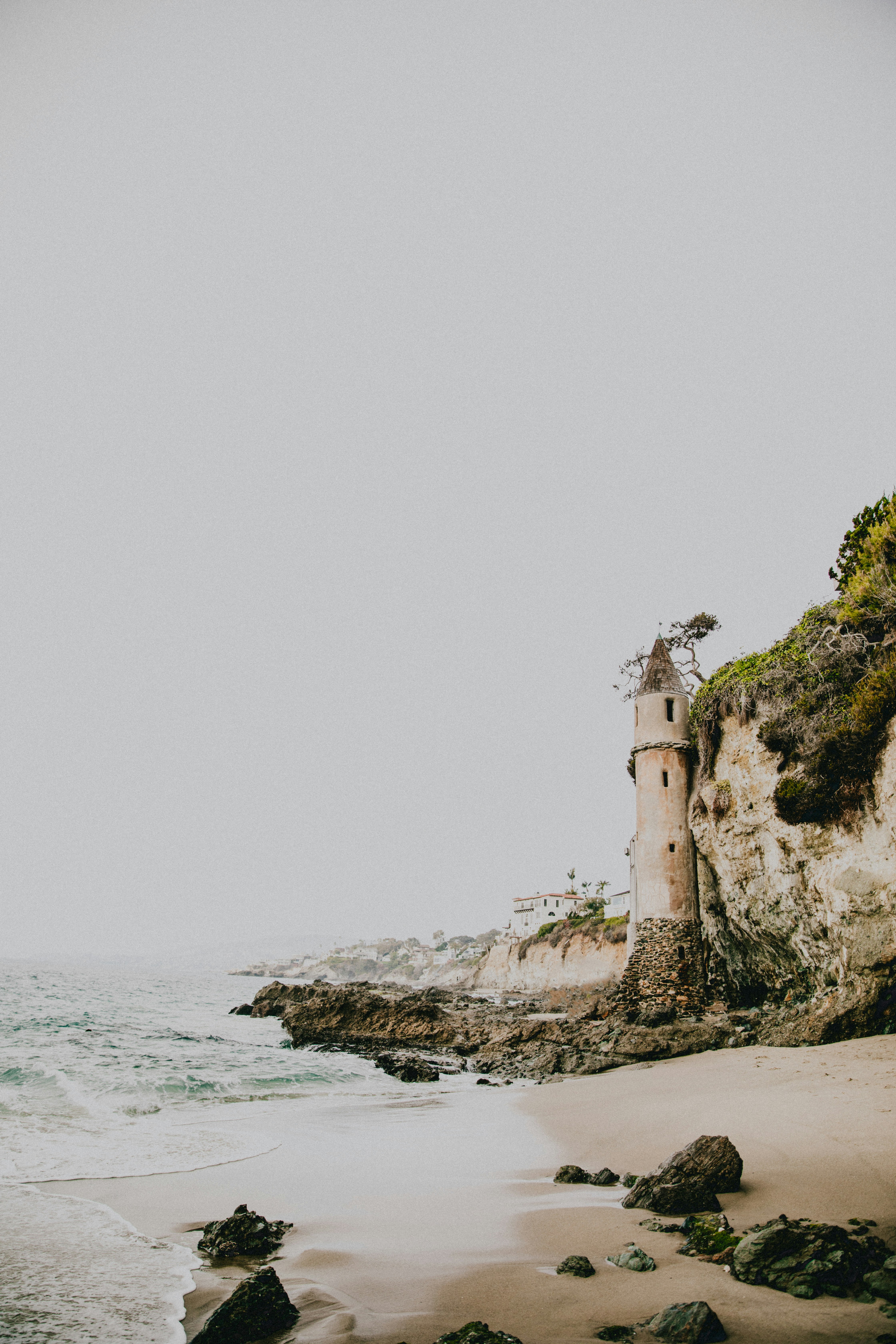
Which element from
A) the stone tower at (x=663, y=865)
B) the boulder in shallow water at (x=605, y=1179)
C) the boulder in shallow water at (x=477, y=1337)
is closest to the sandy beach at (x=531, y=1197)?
the boulder in shallow water at (x=605, y=1179)

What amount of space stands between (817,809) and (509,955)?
52.3m

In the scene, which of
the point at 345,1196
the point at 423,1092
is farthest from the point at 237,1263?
the point at 423,1092

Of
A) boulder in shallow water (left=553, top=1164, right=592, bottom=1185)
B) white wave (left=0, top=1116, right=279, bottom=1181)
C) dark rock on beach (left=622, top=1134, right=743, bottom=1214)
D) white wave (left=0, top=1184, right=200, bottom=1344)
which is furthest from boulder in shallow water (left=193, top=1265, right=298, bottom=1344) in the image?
white wave (left=0, top=1116, right=279, bottom=1181)

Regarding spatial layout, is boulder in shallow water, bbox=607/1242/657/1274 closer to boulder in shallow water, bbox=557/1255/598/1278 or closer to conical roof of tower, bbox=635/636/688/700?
boulder in shallow water, bbox=557/1255/598/1278

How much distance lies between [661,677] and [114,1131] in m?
19.4

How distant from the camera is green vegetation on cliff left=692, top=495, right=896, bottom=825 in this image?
42.1 feet

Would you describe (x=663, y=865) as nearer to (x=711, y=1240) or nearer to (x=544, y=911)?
(x=711, y=1240)

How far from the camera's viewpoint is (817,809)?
557 inches

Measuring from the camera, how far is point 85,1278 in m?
4.87

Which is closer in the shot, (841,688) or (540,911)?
(841,688)

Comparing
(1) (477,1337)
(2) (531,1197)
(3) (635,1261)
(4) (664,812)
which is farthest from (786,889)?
(1) (477,1337)

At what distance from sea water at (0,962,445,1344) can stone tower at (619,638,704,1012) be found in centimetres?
892

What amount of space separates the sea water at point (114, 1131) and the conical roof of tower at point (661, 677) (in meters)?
14.2

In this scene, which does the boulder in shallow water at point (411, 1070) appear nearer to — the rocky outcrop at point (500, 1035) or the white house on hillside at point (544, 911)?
the rocky outcrop at point (500, 1035)
